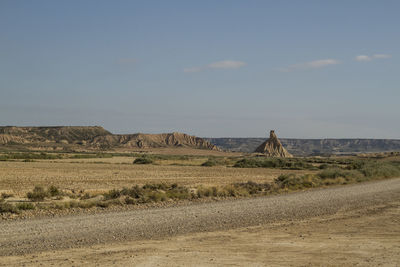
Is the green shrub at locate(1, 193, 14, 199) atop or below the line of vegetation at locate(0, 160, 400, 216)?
below

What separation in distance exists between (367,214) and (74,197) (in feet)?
43.2

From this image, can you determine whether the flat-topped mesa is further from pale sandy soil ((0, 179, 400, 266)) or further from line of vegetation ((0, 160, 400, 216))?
pale sandy soil ((0, 179, 400, 266))

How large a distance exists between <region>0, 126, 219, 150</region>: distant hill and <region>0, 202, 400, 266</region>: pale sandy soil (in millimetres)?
133860

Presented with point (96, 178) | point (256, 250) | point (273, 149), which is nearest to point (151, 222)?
point (256, 250)

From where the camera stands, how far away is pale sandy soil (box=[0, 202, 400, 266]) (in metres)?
9.23

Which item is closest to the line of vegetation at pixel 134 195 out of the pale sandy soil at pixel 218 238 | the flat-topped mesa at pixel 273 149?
the pale sandy soil at pixel 218 238

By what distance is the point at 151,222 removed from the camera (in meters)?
14.3

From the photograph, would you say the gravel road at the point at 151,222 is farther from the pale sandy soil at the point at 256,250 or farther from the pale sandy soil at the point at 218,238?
the pale sandy soil at the point at 256,250

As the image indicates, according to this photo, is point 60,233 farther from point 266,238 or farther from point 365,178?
point 365,178

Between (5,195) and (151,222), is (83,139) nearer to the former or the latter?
(5,195)

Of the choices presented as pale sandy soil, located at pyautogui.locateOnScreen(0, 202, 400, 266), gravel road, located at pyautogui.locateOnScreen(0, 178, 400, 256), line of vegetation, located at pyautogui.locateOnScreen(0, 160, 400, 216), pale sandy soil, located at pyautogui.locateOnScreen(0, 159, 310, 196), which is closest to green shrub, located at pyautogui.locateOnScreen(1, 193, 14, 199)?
line of vegetation, located at pyautogui.locateOnScreen(0, 160, 400, 216)

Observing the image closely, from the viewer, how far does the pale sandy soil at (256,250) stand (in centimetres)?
923

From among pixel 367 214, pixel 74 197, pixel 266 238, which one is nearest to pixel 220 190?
pixel 74 197

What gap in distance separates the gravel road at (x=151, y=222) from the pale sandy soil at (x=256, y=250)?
91cm
